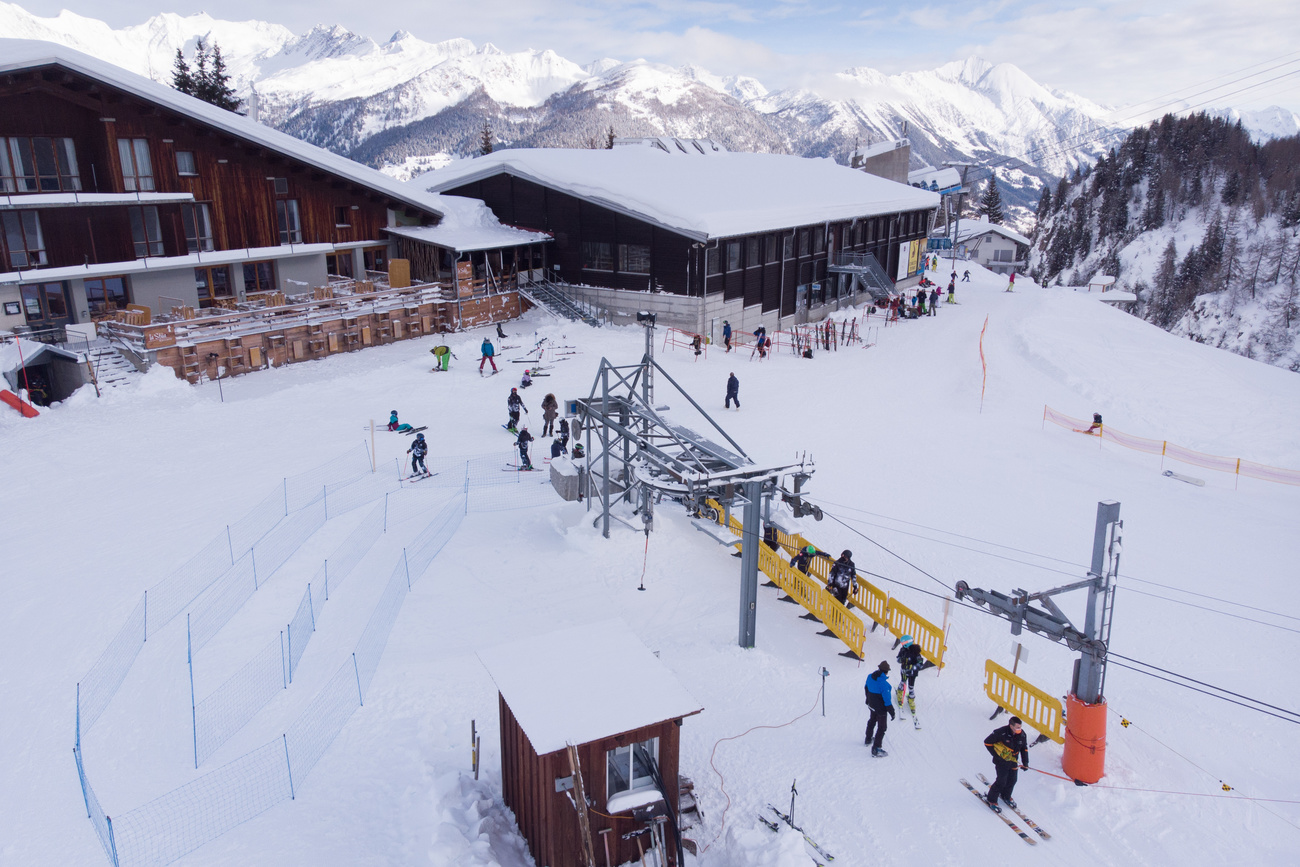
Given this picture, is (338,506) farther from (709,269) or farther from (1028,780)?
(709,269)

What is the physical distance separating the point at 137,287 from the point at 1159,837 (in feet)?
112

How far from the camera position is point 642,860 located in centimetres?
912

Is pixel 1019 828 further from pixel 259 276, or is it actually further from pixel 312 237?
pixel 312 237

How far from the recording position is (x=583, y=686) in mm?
9812

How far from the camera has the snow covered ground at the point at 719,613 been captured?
32.1 ft

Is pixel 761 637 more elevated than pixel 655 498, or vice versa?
pixel 655 498

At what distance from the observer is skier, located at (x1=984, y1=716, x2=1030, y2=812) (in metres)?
10.0

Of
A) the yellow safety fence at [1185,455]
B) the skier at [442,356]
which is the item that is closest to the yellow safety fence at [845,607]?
the yellow safety fence at [1185,455]

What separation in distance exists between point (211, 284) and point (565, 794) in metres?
30.2

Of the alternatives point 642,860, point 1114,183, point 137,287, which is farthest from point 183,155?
point 1114,183

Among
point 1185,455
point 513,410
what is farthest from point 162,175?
point 1185,455

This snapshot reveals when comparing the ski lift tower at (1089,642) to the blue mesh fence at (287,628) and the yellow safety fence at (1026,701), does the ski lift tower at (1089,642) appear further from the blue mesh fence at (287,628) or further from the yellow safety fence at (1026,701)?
→ the blue mesh fence at (287,628)

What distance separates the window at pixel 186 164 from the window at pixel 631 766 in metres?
30.8

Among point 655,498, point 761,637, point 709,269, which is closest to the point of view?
point 761,637
